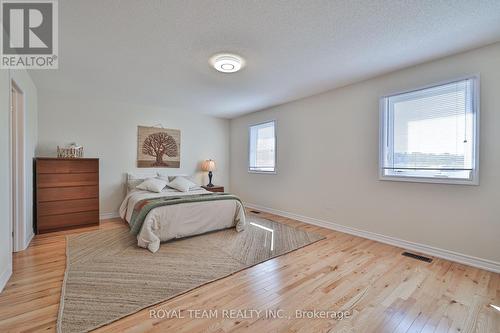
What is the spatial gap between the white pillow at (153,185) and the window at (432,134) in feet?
11.9

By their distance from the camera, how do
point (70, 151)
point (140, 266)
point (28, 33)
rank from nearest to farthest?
point (28, 33), point (140, 266), point (70, 151)

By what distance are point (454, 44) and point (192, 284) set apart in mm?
3550

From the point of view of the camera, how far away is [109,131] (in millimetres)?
4340

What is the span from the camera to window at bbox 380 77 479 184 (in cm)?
241

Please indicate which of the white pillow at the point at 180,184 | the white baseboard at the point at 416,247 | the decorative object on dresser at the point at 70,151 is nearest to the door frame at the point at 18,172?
the decorative object on dresser at the point at 70,151

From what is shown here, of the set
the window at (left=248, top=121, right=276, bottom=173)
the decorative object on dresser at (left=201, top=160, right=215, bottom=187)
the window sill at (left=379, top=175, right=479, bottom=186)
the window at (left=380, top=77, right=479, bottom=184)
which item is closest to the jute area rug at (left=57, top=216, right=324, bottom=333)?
the window sill at (left=379, top=175, right=479, bottom=186)

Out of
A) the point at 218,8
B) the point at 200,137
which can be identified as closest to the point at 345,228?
the point at 218,8

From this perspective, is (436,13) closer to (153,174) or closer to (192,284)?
(192,284)

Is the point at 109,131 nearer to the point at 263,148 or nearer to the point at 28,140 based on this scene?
the point at 28,140

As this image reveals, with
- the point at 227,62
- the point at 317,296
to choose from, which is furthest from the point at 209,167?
the point at 317,296

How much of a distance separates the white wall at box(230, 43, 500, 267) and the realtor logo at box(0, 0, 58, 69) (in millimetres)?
3554

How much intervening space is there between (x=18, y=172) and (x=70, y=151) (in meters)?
1.07

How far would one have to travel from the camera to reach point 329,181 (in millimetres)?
3766

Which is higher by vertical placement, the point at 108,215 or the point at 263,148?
the point at 263,148
